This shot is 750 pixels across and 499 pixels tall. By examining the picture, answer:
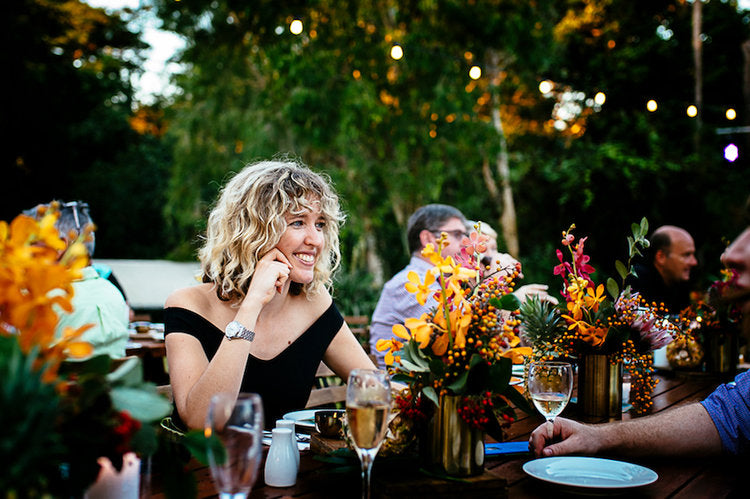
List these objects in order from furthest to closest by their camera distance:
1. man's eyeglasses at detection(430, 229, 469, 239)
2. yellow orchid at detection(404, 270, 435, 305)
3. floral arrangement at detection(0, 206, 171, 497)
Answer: man's eyeglasses at detection(430, 229, 469, 239), yellow orchid at detection(404, 270, 435, 305), floral arrangement at detection(0, 206, 171, 497)

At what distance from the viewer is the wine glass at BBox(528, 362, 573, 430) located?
5.64ft

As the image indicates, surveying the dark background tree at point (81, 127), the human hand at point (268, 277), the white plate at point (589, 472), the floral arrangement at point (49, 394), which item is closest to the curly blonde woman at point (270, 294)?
the human hand at point (268, 277)

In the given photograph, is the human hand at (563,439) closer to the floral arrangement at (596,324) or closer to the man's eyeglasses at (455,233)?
the floral arrangement at (596,324)

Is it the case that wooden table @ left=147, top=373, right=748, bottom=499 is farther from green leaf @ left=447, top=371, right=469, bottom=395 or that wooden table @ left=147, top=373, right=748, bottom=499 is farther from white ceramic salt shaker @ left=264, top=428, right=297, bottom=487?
green leaf @ left=447, top=371, right=469, bottom=395

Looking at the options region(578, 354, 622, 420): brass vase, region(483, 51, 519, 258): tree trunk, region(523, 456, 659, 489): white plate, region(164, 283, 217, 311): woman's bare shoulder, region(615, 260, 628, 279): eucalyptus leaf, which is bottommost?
region(523, 456, 659, 489): white plate

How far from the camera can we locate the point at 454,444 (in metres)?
1.37

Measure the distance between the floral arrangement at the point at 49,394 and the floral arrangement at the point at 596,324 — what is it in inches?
63.0

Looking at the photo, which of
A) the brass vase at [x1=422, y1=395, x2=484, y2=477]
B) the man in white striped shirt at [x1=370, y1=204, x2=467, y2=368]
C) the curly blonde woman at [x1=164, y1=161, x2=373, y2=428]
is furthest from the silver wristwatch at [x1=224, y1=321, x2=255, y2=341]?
the man in white striped shirt at [x1=370, y1=204, x2=467, y2=368]

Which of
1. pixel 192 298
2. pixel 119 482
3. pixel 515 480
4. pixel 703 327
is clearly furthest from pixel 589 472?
pixel 703 327

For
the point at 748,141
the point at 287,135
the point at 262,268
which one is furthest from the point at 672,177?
the point at 262,268

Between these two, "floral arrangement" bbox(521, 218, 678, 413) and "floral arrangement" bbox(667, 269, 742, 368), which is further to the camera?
"floral arrangement" bbox(667, 269, 742, 368)

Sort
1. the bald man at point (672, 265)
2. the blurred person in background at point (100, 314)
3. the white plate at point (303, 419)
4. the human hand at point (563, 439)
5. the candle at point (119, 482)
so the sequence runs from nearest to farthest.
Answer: the candle at point (119, 482) < the human hand at point (563, 439) < the white plate at point (303, 419) < the blurred person in background at point (100, 314) < the bald man at point (672, 265)

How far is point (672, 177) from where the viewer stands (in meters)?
10.6

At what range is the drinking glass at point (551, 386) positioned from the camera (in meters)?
1.72
